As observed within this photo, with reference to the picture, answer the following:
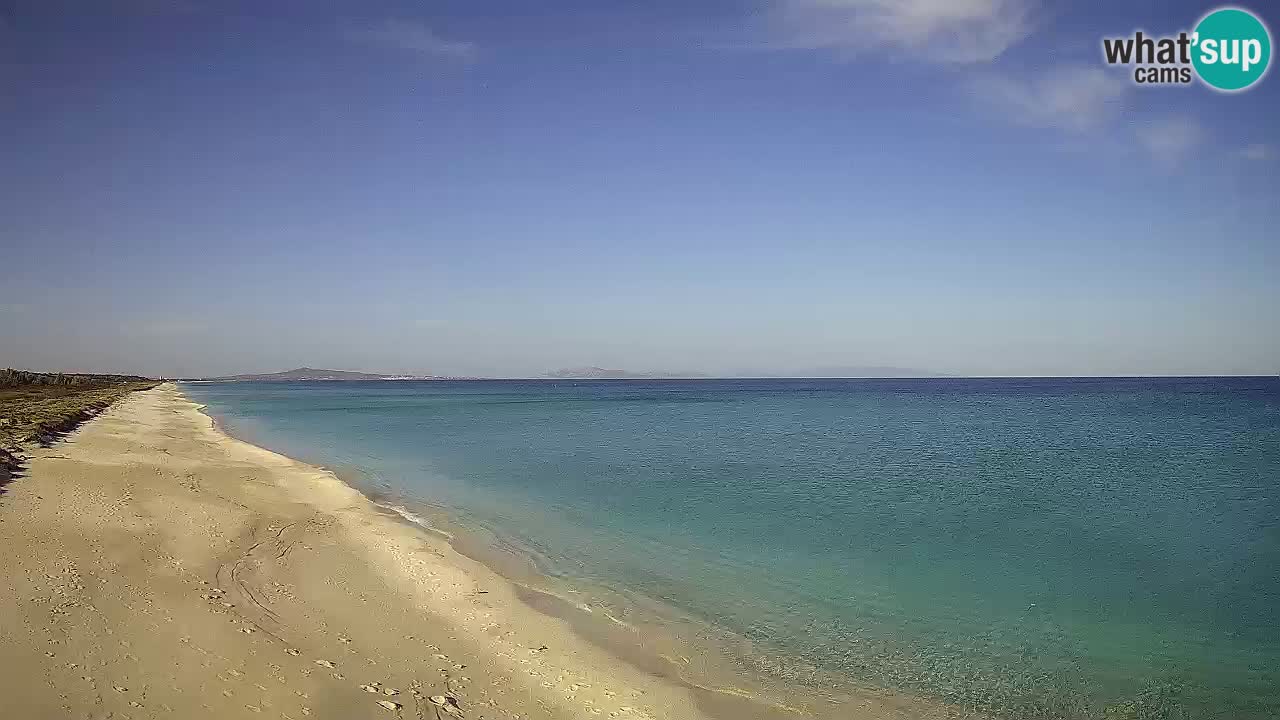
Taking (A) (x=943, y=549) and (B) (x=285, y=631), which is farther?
(A) (x=943, y=549)

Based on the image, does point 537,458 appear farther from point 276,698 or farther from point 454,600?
point 276,698

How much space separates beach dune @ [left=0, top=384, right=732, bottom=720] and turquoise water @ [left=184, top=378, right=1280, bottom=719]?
2.36 metres

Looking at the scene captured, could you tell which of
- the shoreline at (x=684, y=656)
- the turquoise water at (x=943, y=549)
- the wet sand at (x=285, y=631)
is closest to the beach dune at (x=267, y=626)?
the wet sand at (x=285, y=631)

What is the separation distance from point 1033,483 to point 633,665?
1842cm

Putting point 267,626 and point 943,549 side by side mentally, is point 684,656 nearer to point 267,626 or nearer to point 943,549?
point 267,626

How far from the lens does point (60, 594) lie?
29.0 feet

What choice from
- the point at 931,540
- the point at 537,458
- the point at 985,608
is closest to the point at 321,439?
the point at 537,458

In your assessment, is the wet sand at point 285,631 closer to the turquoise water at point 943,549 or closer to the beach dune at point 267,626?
the beach dune at point 267,626

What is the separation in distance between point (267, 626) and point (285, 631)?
11.3 inches

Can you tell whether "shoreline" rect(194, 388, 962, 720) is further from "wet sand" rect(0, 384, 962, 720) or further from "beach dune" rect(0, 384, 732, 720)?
"beach dune" rect(0, 384, 732, 720)

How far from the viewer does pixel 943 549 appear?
546 inches

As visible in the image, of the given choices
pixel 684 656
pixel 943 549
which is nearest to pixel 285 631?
pixel 684 656

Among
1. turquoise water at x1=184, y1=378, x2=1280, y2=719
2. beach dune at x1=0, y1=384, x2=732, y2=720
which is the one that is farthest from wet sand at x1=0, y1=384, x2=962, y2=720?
turquoise water at x1=184, y1=378, x2=1280, y2=719

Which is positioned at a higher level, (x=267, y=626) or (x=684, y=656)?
(x=267, y=626)
